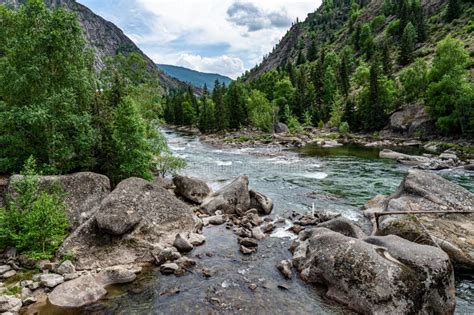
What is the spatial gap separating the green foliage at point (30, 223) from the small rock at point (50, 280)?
5.00ft

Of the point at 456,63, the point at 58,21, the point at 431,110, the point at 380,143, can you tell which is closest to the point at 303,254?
the point at 58,21

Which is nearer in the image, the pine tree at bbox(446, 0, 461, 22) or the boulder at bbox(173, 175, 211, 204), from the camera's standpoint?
the boulder at bbox(173, 175, 211, 204)

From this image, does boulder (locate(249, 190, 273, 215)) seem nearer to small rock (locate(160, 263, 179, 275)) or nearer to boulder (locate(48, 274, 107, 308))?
small rock (locate(160, 263, 179, 275))

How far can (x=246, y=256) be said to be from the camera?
55.5 feet

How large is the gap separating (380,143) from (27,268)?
201 ft

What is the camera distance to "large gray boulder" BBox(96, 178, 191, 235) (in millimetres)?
16844

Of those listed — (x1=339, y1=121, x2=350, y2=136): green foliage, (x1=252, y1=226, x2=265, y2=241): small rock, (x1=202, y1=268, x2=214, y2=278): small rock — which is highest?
(x1=339, y1=121, x2=350, y2=136): green foliage

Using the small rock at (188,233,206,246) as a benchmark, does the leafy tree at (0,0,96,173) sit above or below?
above

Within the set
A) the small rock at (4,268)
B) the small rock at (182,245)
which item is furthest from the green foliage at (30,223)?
the small rock at (182,245)

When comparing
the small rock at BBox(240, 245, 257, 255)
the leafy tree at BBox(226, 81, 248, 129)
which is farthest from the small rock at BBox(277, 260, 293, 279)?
the leafy tree at BBox(226, 81, 248, 129)

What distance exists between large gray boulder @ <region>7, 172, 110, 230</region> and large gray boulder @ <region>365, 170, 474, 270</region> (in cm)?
1659

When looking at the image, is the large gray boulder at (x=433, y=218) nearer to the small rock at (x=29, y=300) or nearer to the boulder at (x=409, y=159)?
the small rock at (x=29, y=300)

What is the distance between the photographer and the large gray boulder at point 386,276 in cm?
1166

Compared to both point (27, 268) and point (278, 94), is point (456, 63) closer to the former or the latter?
point (278, 94)
